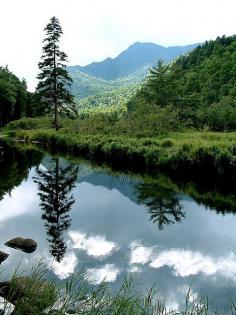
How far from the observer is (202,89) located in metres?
74.0

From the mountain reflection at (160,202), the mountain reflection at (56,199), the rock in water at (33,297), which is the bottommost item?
the mountain reflection at (56,199)

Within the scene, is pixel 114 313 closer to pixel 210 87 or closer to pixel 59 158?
pixel 59 158

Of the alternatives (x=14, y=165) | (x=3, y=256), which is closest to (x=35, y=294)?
(x=3, y=256)

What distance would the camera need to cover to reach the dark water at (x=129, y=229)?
43.7 ft

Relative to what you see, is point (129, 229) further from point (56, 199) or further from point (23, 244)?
point (56, 199)

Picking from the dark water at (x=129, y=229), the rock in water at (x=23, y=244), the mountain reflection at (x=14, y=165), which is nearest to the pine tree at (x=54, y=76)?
the mountain reflection at (x=14, y=165)

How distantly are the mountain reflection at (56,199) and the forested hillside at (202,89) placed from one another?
1538 centimetres

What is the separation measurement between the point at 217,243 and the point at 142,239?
9.47 ft

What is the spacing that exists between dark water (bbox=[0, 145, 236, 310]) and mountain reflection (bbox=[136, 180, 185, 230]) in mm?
46

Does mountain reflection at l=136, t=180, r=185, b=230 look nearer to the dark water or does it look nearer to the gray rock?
the dark water

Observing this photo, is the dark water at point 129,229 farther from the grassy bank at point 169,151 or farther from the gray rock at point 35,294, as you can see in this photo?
the gray rock at point 35,294

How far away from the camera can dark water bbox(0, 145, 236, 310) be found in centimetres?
1332

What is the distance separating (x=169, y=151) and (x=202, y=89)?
45.4m

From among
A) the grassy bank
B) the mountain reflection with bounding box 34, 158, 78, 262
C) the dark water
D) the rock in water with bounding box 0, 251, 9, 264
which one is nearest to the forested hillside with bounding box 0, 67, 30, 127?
the grassy bank
